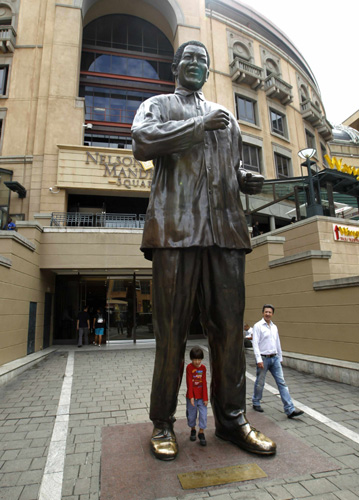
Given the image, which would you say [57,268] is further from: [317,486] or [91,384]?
[317,486]

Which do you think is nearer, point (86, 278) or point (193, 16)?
point (86, 278)

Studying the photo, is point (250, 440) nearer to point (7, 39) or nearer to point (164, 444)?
point (164, 444)

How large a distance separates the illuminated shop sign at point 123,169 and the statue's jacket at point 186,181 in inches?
608

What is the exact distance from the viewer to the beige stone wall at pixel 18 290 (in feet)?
30.2

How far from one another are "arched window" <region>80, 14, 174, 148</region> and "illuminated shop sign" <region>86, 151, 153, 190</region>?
232 inches

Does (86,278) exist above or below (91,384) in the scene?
above

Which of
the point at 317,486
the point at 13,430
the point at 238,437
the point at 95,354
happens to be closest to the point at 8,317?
the point at 95,354

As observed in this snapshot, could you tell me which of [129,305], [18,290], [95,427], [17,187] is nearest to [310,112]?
[129,305]

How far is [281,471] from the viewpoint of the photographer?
2.58 metres

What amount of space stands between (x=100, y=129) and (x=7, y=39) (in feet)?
24.4

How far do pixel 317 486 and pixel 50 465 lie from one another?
2.55m

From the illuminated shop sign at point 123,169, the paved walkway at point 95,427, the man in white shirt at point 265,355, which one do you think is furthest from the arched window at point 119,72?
the man in white shirt at point 265,355

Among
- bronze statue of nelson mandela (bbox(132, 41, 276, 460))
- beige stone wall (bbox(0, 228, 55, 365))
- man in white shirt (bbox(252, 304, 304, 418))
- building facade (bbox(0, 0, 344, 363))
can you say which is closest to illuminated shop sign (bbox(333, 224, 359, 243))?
→ building facade (bbox(0, 0, 344, 363))

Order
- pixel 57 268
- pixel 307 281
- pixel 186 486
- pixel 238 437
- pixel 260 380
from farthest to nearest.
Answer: pixel 57 268
pixel 307 281
pixel 260 380
pixel 238 437
pixel 186 486
